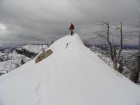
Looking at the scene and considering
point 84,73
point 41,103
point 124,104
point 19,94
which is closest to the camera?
point 41,103

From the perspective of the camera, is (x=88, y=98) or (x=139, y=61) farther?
(x=139, y=61)

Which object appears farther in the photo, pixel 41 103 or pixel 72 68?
pixel 72 68

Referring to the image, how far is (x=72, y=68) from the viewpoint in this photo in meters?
9.30

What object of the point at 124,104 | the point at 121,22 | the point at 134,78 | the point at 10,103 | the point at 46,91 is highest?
the point at 121,22

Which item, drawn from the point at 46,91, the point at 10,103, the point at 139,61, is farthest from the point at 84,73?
the point at 139,61

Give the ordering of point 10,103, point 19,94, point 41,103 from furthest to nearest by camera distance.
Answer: point 19,94 < point 10,103 < point 41,103

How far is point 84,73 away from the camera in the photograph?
916 centimetres

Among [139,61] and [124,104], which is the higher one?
[139,61]

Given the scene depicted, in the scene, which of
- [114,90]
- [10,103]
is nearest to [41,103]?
[10,103]

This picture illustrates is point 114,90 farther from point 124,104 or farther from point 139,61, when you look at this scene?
point 139,61

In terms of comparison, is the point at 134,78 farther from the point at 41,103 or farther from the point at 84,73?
the point at 41,103

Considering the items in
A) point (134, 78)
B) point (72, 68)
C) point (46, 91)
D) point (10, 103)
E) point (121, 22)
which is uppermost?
point (121, 22)

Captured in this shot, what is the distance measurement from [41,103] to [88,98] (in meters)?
2.28

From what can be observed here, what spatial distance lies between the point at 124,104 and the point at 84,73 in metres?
2.89
